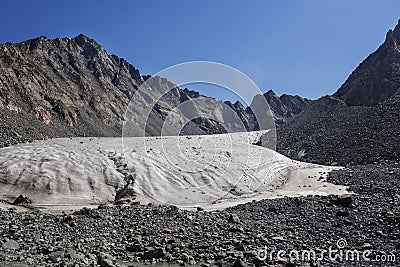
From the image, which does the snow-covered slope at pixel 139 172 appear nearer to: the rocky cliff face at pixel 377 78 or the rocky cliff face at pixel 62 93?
the rocky cliff face at pixel 62 93

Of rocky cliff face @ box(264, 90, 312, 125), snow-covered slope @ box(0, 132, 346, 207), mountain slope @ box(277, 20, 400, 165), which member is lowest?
snow-covered slope @ box(0, 132, 346, 207)

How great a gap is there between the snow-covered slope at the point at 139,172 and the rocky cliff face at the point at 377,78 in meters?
42.5

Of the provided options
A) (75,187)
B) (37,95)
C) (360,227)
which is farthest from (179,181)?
(37,95)

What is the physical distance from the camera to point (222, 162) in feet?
58.3

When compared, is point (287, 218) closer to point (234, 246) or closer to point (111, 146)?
point (234, 246)

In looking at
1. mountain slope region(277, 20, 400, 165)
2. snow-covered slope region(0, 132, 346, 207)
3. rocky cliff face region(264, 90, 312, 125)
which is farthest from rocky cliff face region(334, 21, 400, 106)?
rocky cliff face region(264, 90, 312, 125)

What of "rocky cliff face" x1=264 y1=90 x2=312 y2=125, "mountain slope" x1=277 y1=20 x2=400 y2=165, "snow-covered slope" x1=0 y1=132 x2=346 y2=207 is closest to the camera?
"snow-covered slope" x1=0 y1=132 x2=346 y2=207

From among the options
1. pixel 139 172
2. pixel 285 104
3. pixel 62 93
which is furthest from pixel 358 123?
pixel 285 104

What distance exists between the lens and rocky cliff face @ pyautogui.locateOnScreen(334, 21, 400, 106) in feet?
182

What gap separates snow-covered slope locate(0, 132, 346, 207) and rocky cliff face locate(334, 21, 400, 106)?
42.5 m

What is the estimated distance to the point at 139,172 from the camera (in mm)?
14891

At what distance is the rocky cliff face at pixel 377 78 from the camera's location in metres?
55.4

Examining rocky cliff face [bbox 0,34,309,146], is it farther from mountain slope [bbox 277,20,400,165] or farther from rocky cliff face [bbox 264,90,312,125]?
rocky cliff face [bbox 264,90,312,125]

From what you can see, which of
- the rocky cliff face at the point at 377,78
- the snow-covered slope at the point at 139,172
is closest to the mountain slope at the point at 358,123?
the rocky cliff face at the point at 377,78
